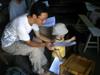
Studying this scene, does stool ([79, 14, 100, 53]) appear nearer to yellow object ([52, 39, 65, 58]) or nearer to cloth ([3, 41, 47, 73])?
yellow object ([52, 39, 65, 58])

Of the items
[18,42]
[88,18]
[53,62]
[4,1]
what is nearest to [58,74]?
[53,62]

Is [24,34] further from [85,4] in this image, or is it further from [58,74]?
[85,4]

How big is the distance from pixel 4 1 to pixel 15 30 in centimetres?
161

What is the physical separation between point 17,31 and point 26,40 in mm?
150

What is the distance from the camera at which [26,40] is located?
267 cm

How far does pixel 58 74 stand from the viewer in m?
2.83

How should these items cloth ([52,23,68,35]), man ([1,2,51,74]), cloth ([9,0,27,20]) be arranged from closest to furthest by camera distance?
man ([1,2,51,74])
cloth ([52,23,68,35])
cloth ([9,0,27,20])

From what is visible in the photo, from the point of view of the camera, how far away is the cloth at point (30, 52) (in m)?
2.78

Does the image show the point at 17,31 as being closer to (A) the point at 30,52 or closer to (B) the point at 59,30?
(A) the point at 30,52

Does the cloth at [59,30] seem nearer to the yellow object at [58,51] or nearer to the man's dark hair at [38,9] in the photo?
the yellow object at [58,51]

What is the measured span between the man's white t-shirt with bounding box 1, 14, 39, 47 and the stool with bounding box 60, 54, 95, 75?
1.85 feet

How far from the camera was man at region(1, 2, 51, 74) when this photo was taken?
2607 mm

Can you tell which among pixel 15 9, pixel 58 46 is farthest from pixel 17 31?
pixel 15 9

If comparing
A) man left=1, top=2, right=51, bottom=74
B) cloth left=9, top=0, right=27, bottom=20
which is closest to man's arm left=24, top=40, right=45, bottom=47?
man left=1, top=2, right=51, bottom=74
